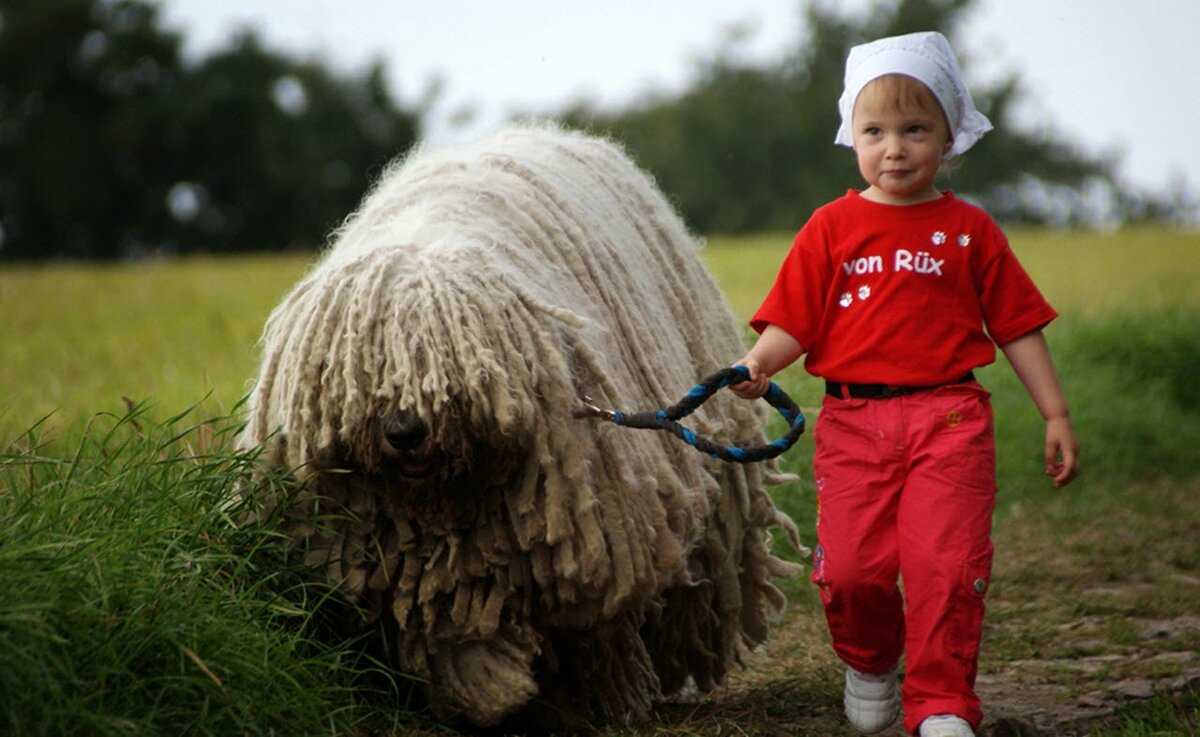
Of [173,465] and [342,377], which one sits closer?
[342,377]

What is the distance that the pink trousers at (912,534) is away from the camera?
420 cm

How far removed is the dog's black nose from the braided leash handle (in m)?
0.44

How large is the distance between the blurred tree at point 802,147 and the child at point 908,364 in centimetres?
4296

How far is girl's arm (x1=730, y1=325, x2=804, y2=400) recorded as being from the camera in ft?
14.5

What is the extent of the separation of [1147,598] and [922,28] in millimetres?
38916

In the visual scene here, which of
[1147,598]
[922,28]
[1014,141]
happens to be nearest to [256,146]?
[922,28]

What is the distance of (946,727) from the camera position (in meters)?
4.12

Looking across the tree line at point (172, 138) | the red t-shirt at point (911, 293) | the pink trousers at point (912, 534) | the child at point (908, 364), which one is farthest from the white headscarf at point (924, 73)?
the tree line at point (172, 138)

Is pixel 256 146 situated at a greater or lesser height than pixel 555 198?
lesser

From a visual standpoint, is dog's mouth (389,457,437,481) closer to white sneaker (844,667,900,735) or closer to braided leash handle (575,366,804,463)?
braided leash handle (575,366,804,463)

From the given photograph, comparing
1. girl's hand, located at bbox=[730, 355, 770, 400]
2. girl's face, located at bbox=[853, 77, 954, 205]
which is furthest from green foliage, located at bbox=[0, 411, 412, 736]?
girl's face, located at bbox=[853, 77, 954, 205]

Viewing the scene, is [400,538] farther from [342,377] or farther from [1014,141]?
[1014,141]

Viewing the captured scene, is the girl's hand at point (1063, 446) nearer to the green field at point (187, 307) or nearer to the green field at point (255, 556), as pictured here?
the green field at point (255, 556)

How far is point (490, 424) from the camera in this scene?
4.13 m
